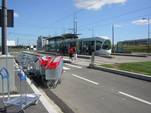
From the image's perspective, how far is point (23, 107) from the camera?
7797mm

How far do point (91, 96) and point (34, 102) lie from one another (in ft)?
11.1

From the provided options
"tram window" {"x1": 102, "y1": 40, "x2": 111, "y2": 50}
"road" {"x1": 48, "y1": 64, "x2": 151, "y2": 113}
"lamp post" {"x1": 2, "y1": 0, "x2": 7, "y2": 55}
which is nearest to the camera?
"road" {"x1": 48, "y1": 64, "x2": 151, "y2": 113}

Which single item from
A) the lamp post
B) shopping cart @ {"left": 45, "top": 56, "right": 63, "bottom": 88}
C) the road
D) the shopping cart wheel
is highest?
the lamp post

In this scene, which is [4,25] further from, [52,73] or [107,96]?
[107,96]

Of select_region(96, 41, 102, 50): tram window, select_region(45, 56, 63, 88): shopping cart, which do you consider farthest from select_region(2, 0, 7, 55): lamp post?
select_region(96, 41, 102, 50): tram window

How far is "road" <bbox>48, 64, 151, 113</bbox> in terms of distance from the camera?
932 centimetres

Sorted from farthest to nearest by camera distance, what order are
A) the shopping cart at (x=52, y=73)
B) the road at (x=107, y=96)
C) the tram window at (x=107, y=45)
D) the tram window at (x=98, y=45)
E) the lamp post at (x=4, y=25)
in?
the tram window at (x=107, y=45)
the tram window at (x=98, y=45)
the shopping cart at (x=52, y=73)
the lamp post at (x=4, y=25)
the road at (x=107, y=96)

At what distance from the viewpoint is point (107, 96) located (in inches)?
448

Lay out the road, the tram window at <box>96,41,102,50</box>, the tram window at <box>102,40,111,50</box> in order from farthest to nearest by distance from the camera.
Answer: the tram window at <box>102,40,111,50</box>, the tram window at <box>96,41,102,50</box>, the road

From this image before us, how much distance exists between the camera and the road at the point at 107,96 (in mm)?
9320

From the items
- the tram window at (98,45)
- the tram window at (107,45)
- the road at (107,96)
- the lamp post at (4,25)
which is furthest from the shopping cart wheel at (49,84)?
the tram window at (107,45)

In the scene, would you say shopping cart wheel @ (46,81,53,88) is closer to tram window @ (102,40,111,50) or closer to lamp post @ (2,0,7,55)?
lamp post @ (2,0,7,55)

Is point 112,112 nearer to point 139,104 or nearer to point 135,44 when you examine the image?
point 139,104

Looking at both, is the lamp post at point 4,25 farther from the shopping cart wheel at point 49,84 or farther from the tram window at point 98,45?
the tram window at point 98,45
